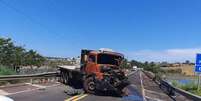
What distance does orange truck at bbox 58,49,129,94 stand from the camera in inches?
1047

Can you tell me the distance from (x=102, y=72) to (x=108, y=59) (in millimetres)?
1299

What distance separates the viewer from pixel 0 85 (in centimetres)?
2758

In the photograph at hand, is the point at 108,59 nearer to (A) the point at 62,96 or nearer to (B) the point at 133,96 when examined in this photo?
(B) the point at 133,96

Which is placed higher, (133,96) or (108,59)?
(108,59)

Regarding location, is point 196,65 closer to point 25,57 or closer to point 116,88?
point 116,88

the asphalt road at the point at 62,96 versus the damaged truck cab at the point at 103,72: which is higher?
the damaged truck cab at the point at 103,72

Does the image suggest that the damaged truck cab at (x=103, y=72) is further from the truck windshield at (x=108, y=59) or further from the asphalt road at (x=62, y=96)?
the asphalt road at (x=62, y=96)

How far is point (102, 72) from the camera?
27.4m

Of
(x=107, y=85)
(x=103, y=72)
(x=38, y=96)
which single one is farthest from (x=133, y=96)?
(x=38, y=96)

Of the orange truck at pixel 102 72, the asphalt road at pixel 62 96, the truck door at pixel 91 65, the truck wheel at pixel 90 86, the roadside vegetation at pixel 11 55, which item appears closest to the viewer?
the asphalt road at pixel 62 96

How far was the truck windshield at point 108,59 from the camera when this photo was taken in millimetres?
28042

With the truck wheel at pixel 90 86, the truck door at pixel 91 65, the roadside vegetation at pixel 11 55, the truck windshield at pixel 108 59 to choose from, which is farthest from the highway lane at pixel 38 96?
the roadside vegetation at pixel 11 55

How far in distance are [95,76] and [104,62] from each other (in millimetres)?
1337

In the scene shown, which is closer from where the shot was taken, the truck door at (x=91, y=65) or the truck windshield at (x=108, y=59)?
the truck door at (x=91, y=65)
